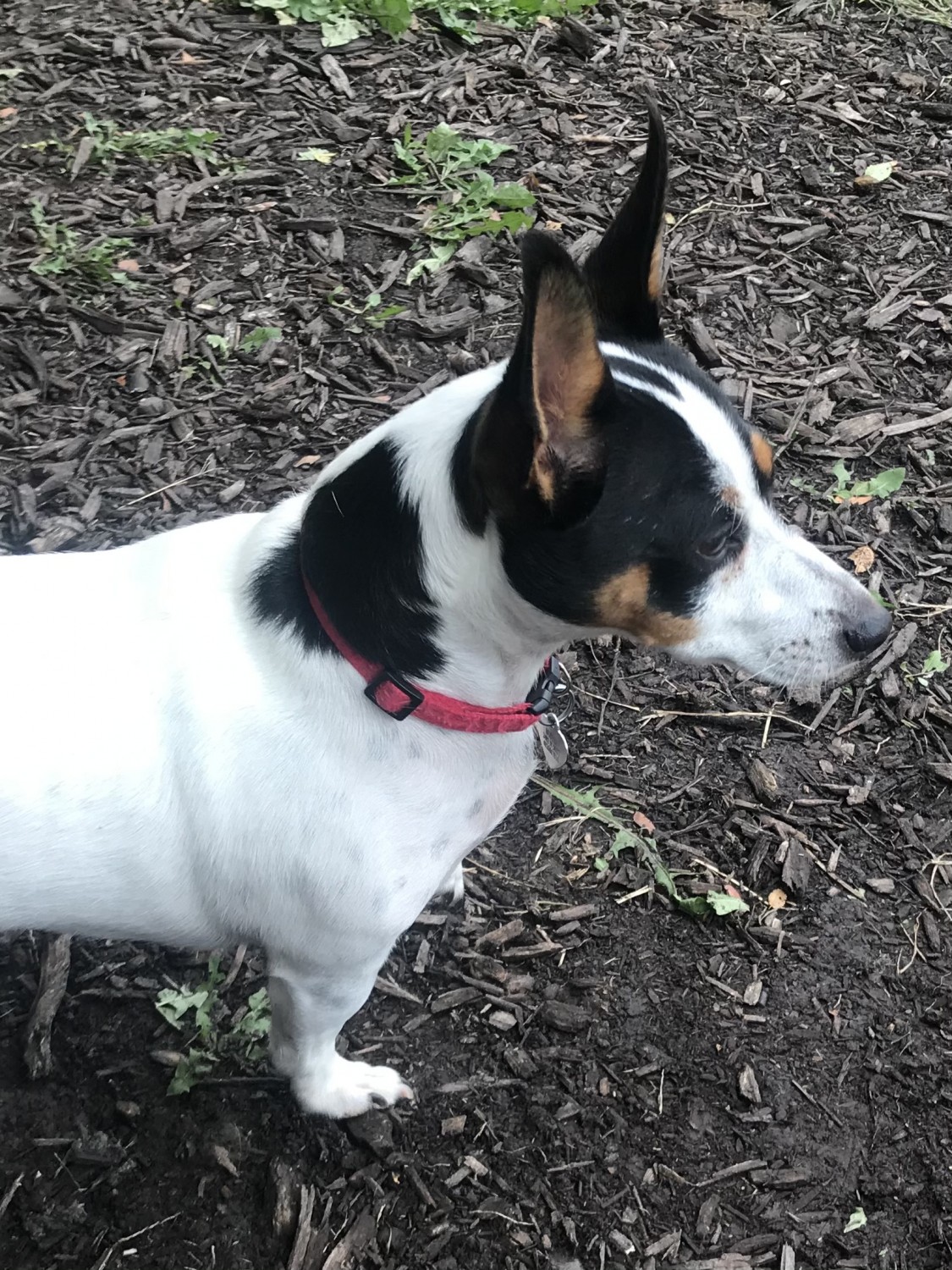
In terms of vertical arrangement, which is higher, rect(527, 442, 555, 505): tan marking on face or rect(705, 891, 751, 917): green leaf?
rect(527, 442, 555, 505): tan marking on face

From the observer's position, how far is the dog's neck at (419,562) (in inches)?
82.7

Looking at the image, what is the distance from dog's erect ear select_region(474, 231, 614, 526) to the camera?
5.40ft

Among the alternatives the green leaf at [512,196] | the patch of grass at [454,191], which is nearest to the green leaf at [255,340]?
the patch of grass at [454,191]

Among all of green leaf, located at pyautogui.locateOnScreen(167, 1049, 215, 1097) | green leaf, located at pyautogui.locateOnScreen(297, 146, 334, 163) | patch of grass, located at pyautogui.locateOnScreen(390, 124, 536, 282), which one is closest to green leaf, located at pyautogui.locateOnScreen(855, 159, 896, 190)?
patch of grass, located at pyautogui.locateOnScreen(390, 124, 536, 282)

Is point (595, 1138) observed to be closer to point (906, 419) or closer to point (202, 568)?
point (202, 568)

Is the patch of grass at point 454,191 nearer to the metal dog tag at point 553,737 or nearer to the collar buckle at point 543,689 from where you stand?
the metal dog tag at point 553,737

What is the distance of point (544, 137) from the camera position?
552 centimetres

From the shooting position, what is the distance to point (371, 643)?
219 centimetres

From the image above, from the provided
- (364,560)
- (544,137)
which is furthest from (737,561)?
(544,137)

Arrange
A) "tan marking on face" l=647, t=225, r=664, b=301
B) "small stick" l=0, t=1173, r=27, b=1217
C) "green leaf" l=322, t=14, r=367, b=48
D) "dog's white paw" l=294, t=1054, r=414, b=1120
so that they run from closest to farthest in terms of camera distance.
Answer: "tan marking on face" l=647, t=225, r=664, b=301, "small stick" l=0, t=1173, r=27, b=1217, "dog's white paw" l=294, t=1054, r=414, b=1120, "green leaf" l=322, t=14, r=367, b=48

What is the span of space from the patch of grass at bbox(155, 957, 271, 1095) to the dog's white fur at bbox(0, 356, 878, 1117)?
30.1 inches

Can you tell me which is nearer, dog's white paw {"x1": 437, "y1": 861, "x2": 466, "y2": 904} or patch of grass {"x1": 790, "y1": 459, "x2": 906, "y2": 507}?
dog's white paw {"x1": 437, "y1": 861, "x2": 466, "y2": 904}

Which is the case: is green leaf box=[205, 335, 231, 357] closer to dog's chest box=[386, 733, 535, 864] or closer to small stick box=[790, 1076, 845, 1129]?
dog's chest box=[386, 733, 535, 864]

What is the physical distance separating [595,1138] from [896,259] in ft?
13.8
